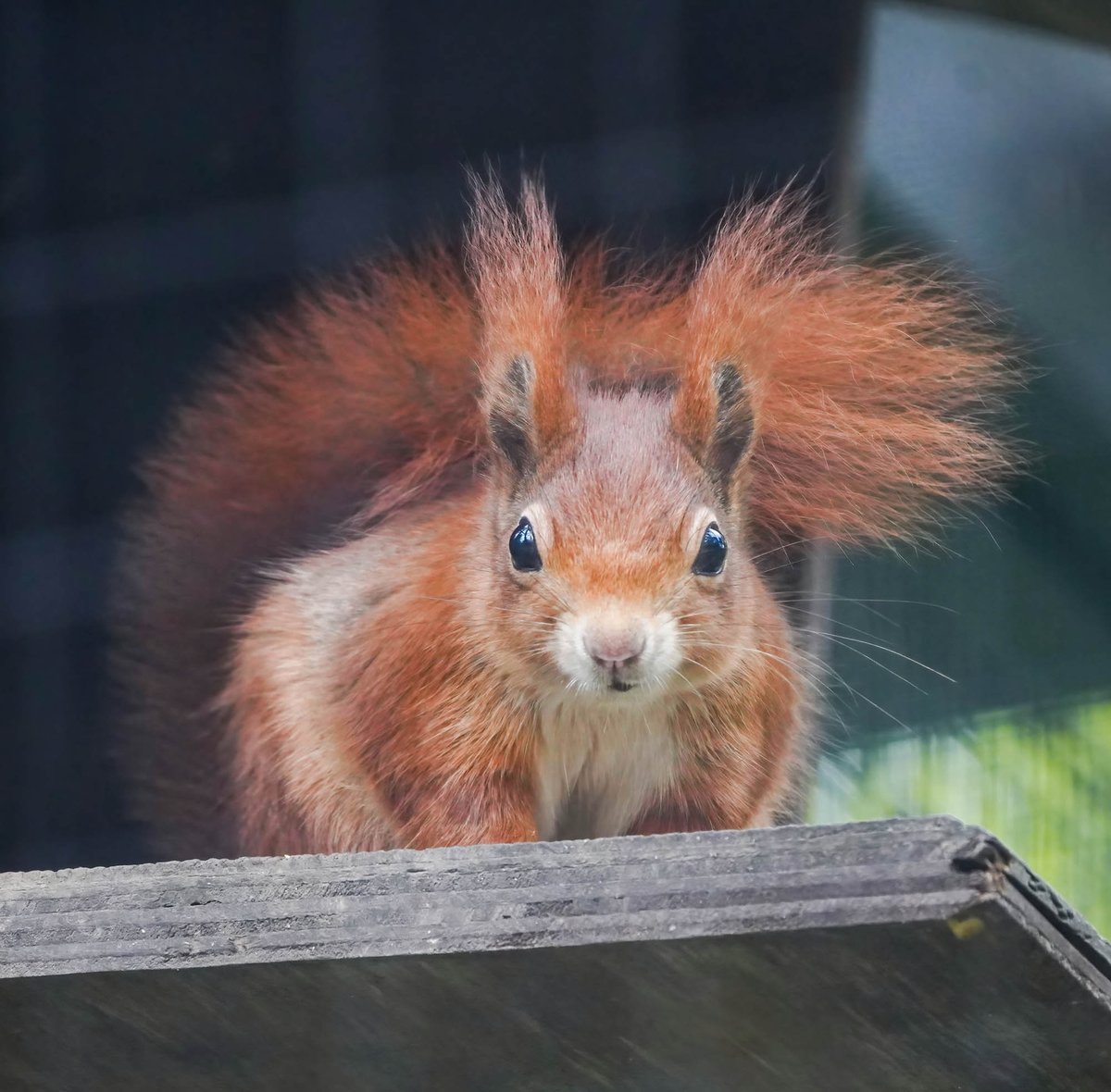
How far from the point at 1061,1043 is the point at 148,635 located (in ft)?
4.80

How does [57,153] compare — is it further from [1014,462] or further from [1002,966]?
[1002,966]

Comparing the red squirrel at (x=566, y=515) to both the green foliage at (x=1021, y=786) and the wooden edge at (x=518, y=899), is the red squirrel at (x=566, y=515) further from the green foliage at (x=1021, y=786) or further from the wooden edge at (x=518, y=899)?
the green foliage at (x=1021, y=786)

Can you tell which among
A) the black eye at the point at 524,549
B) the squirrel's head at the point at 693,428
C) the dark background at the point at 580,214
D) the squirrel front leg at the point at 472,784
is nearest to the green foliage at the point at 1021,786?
the dark background at the point at 580,214

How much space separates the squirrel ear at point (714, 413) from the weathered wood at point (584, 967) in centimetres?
66

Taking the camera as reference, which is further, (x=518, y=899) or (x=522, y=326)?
(x=522, y=326)

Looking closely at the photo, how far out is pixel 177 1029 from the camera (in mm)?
855

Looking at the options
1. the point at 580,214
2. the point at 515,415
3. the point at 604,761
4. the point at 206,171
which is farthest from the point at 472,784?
the point at 206,171

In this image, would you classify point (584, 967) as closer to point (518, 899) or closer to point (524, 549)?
point (518, 899)

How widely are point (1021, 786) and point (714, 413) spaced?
1015 mm

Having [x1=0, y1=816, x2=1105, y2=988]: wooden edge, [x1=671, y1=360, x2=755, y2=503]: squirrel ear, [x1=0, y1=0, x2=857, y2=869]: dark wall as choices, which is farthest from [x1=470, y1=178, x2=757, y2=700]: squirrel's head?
[x1=0, y1=0, x2=857, y2=869]: dark wall

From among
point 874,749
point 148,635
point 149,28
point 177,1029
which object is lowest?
point 874,749

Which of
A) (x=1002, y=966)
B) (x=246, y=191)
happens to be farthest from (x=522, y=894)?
(x=246, y=191)

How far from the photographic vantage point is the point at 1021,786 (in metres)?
2.22

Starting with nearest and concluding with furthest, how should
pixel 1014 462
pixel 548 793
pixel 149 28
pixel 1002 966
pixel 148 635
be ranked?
1. pixel 1002 966
2. pixel 548 793
3. pixel 1014 462
4. pixel 148 635
5. pixel 149 28
